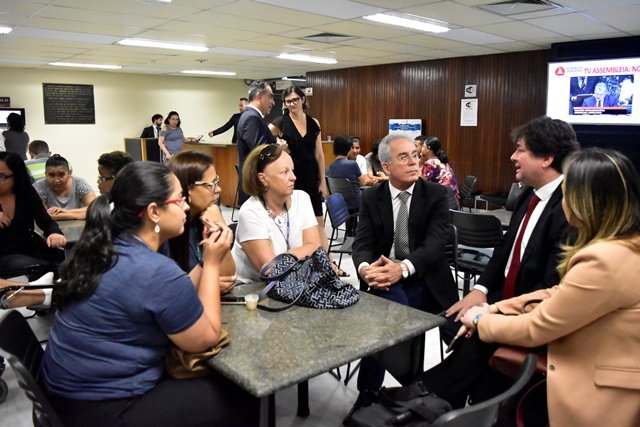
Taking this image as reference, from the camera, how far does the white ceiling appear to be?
15.4 feet

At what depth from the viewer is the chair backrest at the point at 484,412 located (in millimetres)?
1122

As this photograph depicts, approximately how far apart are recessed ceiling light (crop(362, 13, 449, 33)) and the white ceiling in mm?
136

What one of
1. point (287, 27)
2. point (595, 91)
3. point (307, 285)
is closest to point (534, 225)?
point (307, 285)

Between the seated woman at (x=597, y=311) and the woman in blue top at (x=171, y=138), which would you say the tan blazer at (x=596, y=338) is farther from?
the woman in blue top at (x=171, y=138)

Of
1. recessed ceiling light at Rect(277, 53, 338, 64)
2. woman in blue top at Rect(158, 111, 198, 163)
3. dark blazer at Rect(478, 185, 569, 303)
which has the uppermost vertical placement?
recessed ceiling light at Rect(277, 53, 338, 64)

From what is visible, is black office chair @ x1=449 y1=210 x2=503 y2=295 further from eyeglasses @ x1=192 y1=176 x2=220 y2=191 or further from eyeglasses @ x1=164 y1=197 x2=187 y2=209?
eyeglasses @ x1=164 y1=197 x2=187 y2=209

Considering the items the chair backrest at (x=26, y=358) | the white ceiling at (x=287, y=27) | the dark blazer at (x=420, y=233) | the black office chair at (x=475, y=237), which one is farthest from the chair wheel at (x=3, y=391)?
the white ceiling at (x=287, y=27)

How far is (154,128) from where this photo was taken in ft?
38.0

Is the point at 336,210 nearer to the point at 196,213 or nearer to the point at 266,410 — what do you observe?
the point at 196,213

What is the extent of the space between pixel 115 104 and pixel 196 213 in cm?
1055

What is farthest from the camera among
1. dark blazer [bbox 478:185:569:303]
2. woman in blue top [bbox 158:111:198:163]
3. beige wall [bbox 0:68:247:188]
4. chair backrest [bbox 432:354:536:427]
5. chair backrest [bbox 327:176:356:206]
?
beige wall [bbox 0:68:247:188]

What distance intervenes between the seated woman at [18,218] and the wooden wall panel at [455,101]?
6.56m

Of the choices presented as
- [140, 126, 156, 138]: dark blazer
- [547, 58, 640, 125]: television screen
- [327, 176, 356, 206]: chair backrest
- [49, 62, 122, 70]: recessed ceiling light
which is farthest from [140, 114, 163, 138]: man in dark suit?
[547, 58, 640, 125]: television screen

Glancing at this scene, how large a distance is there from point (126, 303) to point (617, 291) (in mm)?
1337
